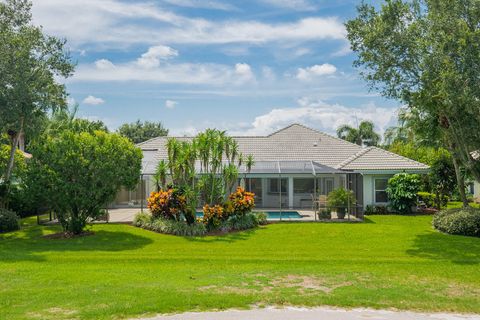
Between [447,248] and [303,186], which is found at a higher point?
[303,186]

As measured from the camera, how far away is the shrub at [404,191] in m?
26.8

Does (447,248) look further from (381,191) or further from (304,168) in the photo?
(381,191)

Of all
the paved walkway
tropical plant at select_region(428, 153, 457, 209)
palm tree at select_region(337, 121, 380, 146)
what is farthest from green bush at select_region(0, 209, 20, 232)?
palm tree at select_region(337, 121, 380, 146)

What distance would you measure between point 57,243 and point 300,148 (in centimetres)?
2048

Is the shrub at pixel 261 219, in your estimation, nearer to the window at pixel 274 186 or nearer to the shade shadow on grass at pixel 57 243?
the shade shadow on grass at pixel 57 243

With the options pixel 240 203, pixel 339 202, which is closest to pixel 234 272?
pixel 240 203

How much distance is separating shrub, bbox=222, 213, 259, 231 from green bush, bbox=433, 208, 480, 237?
818 centimetres

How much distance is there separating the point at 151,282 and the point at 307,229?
11.2 m

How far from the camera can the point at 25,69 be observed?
18.7 metres

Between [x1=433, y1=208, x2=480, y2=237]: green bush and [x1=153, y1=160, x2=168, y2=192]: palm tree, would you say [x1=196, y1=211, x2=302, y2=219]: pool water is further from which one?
[x1=433, y1=208, x2=480, y2=237]: green bush

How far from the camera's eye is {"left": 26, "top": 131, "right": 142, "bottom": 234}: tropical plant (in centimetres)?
1808

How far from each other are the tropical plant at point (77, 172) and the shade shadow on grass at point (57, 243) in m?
1.30

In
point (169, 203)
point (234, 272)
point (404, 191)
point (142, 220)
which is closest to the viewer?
point (234, 272)

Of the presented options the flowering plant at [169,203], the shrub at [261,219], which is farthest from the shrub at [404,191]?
the flowering plant at [169,203]
